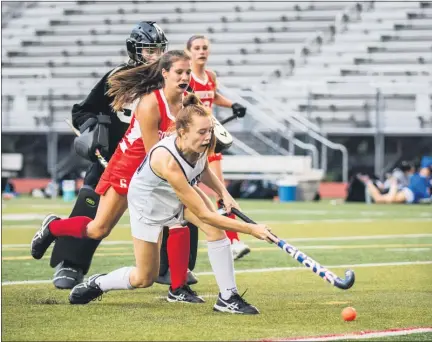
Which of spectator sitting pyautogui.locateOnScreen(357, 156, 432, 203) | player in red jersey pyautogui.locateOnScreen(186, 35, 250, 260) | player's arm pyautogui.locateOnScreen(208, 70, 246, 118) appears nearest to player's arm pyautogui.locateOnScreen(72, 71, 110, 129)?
player in red jersey pyautogui.locateOnScreen(186, 35, 250, 260)

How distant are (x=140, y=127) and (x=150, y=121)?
9 centimetres

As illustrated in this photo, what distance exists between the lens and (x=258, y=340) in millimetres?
5594

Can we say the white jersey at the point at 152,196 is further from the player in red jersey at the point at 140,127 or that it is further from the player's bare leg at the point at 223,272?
the player in red jersey at the point at 140,127

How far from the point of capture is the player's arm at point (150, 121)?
7.20 meters

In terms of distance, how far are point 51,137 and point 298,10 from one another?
8055 millimetres

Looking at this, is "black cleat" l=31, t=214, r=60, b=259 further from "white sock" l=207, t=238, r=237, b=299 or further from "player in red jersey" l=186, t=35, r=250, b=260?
"player in red jersey" l=186, t=35, r=250, b=260

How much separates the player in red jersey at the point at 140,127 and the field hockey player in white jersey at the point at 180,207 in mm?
340

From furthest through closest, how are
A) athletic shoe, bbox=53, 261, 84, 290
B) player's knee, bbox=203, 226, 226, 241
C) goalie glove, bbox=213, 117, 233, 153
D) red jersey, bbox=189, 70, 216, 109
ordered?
red jersey, bbox=189, 70, 216, 109, athletic shoe, bbox=53, 261, 84, 290, goalie glove, bbox=213, 117, 233, 153, player's knee, bbox=203, 226, 226, 241

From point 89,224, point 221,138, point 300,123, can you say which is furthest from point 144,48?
point 300,123

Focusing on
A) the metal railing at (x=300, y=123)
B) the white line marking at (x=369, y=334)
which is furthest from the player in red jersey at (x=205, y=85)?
the metal railing at (x=300, y=123)

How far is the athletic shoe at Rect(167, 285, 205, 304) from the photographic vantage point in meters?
7.43

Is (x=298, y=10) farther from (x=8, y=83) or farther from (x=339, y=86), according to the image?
(x=8, y=83)

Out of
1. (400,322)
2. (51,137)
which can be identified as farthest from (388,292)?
(51,137)

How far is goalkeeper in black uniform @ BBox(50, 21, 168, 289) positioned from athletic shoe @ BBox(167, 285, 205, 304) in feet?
3.29
